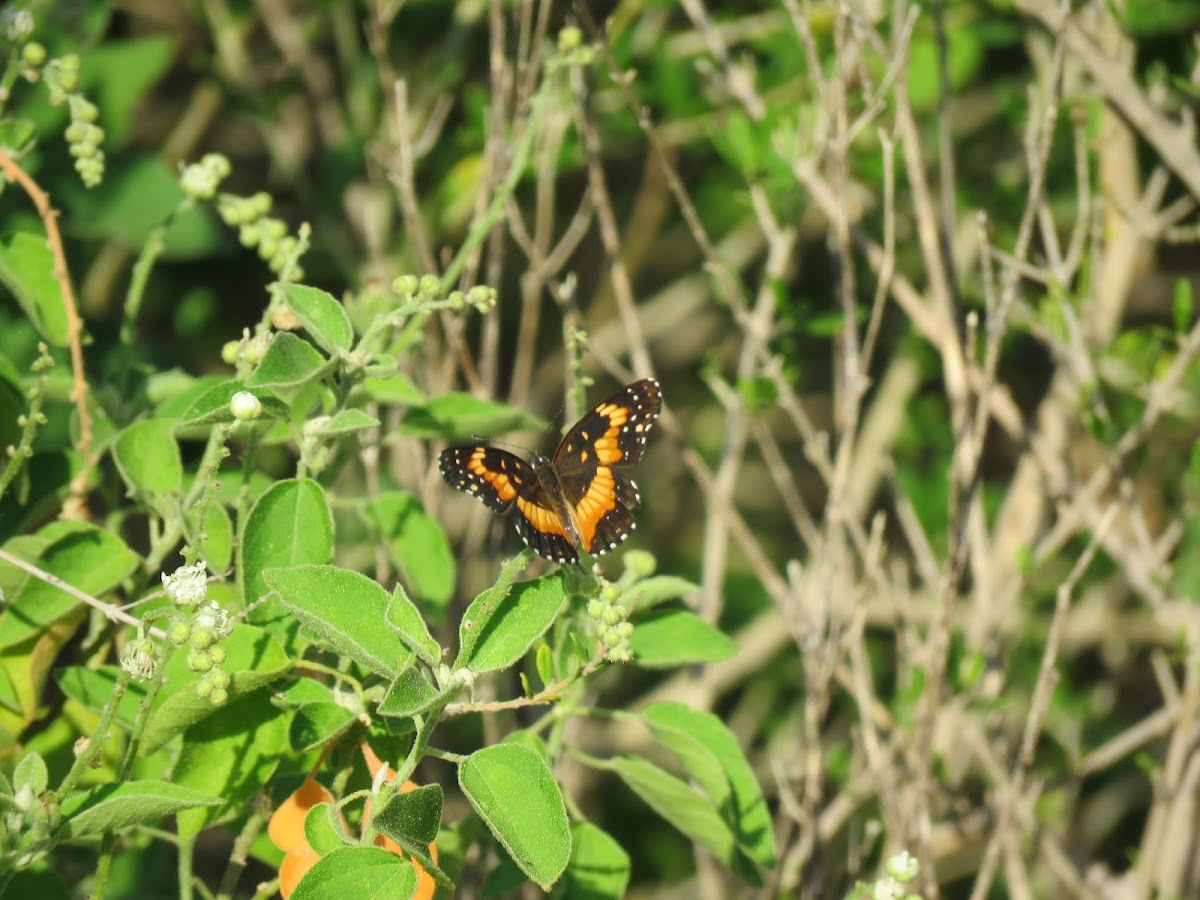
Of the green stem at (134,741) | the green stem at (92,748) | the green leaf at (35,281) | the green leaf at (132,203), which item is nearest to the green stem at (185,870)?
the green stem at (134,741)

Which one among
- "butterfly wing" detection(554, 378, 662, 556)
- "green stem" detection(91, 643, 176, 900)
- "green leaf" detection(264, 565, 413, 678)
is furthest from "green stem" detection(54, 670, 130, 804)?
"butterfly wing" detection(554, 378, 662, 556)

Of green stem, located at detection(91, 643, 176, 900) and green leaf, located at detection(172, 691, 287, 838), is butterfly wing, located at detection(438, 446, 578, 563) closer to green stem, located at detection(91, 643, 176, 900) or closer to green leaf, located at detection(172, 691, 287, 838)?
green leaf, located at detection(172, 691, 287, 838)

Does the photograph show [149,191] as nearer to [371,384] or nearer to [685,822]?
[371,384]

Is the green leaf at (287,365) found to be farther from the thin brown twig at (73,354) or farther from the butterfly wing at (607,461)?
the butterfly wing at (607,461)

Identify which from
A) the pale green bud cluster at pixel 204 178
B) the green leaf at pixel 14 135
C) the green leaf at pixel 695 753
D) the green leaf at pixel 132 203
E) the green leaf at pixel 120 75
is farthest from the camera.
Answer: the green leaf at pixel 120 75

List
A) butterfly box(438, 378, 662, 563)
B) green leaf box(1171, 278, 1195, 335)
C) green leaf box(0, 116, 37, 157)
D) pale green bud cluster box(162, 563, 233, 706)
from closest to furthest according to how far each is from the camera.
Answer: pale green bud cluster box(162, 563, 233, 706), green leaf box(0, 116, 37, 157), butterfly box(438, 378, 662, 563), green leaf box(1171, 278, 1195, 335)

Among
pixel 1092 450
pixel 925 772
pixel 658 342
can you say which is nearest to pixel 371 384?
pixel 925 772
